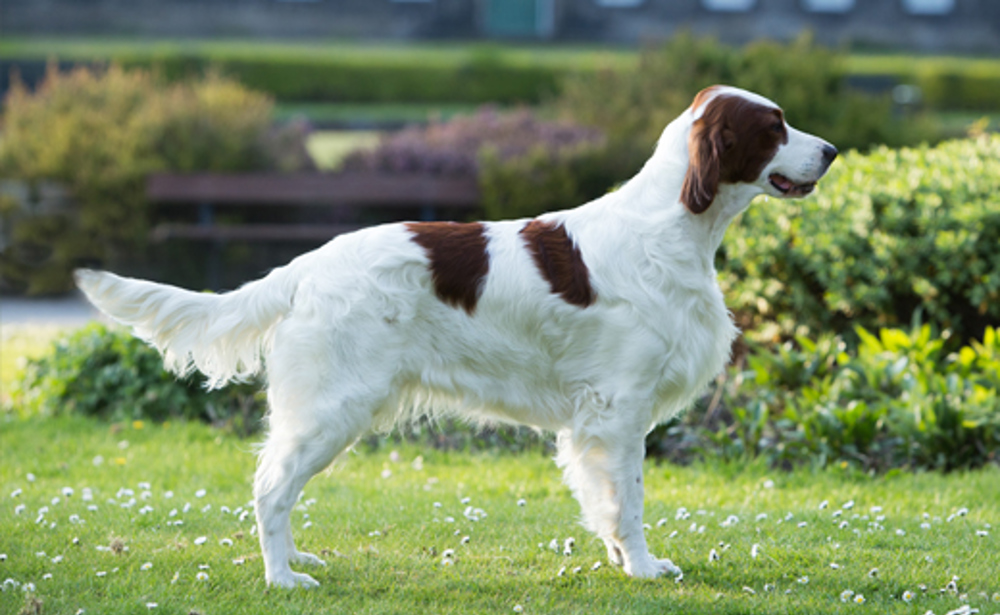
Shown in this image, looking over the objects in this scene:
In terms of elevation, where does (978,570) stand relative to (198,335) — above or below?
below

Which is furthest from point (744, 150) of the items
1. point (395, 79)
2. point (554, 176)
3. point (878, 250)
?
point (395, 79)

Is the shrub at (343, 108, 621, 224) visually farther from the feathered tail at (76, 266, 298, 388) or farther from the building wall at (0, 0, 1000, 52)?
the building wall at (0, 0, 1000, 52)

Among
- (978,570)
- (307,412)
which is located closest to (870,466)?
(978,570)

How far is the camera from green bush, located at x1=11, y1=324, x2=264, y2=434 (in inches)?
255

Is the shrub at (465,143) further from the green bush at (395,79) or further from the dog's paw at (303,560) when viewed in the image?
the green bush at (395,79)

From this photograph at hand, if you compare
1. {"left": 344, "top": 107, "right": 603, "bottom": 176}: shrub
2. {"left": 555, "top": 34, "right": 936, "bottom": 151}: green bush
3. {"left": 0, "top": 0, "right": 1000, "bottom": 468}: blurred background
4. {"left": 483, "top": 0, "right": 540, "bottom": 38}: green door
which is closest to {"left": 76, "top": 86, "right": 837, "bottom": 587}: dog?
{"left": 0, "top": 0, "right": 1000, "bottom": 468}: blurred background

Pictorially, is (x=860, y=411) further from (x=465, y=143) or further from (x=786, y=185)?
(x=465, y=143)

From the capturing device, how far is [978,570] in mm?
3871

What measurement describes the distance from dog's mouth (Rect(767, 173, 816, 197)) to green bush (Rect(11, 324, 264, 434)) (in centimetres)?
364

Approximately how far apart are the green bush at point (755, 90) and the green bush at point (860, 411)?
16.2 ft

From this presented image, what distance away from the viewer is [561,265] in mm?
3807

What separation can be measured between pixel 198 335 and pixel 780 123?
2.14 meters

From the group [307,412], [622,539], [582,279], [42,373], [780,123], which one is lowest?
[42,373]

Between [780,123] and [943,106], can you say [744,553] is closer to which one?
[780,123]
